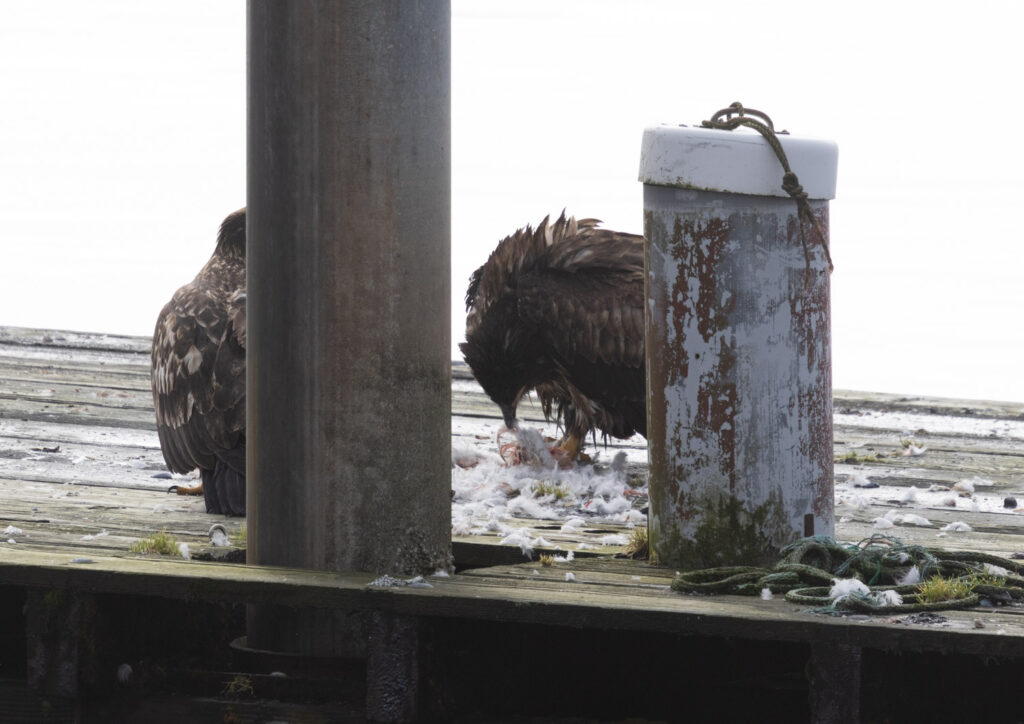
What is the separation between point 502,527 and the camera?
17.6 ft

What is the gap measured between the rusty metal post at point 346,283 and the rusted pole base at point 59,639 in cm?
54

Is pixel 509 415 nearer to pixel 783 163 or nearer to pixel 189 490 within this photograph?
pixel 189 490

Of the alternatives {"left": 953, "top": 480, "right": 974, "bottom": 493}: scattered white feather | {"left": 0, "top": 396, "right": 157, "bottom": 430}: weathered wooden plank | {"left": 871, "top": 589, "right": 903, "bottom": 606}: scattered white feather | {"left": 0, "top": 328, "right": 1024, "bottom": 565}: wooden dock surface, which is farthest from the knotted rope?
{"left": 0, "top": 396, "right": 157, "bottom": 430}: weathered wooden plank

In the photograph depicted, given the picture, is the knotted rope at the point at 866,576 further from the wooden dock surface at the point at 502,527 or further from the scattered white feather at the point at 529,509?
the scattered white feather at the point at 529,509

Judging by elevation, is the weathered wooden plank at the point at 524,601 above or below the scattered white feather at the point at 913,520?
below

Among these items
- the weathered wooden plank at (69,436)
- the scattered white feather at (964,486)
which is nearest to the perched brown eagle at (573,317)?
the scattered white feather at (964,486)

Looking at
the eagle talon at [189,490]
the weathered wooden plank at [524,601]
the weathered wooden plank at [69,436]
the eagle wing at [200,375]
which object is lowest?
the weathered wooden plank at [524,601]

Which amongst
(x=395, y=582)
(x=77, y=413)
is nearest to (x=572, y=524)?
(x=395, y=582)

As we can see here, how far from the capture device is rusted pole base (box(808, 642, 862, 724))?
379cm

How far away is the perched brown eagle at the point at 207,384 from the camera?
5961 mm

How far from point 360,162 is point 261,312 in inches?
22.2

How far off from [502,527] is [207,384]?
1.52m

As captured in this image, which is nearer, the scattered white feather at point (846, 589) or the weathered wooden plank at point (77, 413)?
the scattered white feather at point (846, 589)

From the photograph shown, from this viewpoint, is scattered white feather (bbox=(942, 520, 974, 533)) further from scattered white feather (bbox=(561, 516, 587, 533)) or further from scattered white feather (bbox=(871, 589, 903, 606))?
scattered white feather (bbox=(871, 589, 903, 606))
